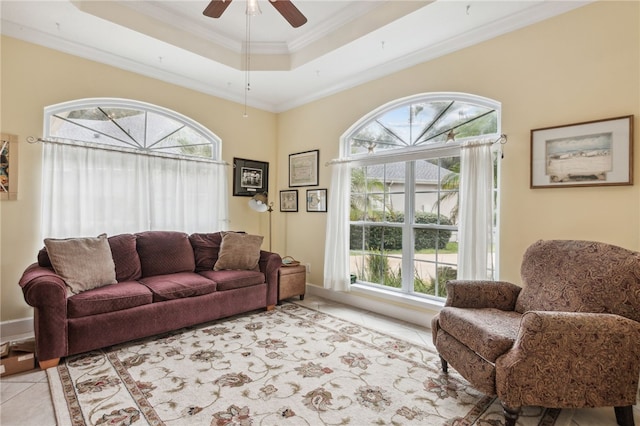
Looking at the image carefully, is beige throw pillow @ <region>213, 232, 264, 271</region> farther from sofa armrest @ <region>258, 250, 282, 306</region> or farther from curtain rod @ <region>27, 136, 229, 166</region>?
curtain rod @ <region>27, 136, 229, 166</region>

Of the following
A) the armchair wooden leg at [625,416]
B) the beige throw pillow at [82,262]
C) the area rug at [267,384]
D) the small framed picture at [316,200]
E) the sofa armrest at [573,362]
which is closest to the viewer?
the sofa armrest at [573,362]

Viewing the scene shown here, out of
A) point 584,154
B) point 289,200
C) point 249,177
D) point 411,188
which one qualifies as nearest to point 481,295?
point 584,154

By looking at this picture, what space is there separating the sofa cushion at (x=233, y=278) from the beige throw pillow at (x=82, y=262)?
944mm

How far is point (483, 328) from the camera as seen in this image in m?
1.89

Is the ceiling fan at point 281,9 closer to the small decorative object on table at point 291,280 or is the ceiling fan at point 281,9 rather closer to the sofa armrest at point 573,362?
the sofa armrest at point 573,362

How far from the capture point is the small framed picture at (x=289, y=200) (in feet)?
16.0

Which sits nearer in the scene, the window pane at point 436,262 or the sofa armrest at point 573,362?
the sofa armrest at point 573,362

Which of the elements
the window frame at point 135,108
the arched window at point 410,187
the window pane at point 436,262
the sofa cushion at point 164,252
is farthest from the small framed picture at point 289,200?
the window pane at point 436,262

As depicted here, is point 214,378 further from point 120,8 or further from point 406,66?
point 406,66

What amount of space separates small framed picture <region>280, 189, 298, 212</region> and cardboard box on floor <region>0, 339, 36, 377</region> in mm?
3270

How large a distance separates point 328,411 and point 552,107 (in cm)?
289

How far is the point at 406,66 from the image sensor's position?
354 cm

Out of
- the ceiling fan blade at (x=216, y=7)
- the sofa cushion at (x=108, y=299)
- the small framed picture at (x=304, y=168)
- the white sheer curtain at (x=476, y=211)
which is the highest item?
the ceiling fan blade at (x=216, y=7)

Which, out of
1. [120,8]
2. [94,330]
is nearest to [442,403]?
[94,330]
